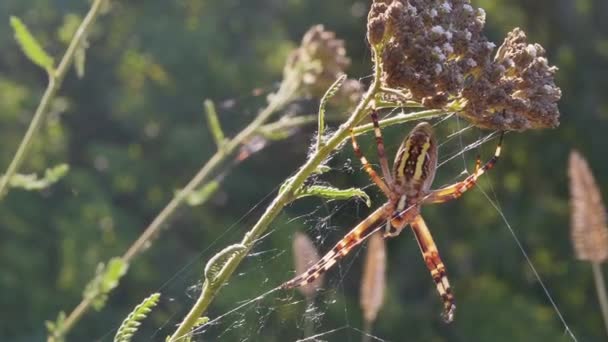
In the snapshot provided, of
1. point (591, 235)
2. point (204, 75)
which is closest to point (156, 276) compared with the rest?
point (204, 75)

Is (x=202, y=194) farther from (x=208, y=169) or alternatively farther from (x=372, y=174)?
(x=372, y=174)

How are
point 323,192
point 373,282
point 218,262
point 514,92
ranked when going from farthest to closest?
point 373,282 < point 514,92 < point 323,192 < point 218,262

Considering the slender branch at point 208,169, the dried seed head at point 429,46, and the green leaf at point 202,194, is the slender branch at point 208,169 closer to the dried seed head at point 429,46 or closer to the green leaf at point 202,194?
the green leaf at point 202,194

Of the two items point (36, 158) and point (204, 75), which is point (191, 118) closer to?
point (204, 75)

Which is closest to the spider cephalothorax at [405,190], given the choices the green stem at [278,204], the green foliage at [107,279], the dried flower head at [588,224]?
the dried flower head at [588,224]

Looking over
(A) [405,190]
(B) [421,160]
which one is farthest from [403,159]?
(A) [405,190]

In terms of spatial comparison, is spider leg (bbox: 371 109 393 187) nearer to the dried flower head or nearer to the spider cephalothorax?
the spider cephalothorax
